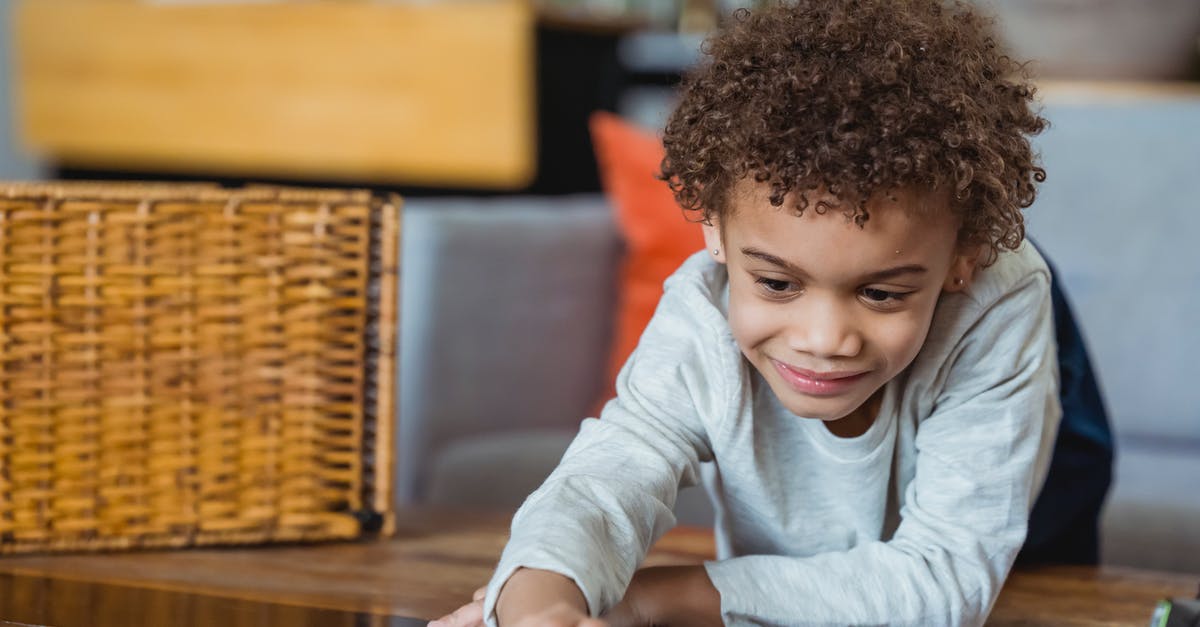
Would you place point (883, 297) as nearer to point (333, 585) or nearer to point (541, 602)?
point (541, 602)

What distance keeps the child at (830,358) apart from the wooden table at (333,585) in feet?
0.47

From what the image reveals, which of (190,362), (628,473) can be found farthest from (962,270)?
(190,362)

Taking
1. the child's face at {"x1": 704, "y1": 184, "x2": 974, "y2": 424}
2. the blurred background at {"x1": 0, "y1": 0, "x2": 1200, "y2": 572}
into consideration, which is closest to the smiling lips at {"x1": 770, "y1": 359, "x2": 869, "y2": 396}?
the child's face at {"x1": 704, "y1": 184, "x2": 974, "y2": 424}

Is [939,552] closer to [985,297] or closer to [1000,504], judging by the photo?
[1000,504]

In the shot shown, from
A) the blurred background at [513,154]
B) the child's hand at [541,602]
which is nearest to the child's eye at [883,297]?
the child's hand at [541,602]

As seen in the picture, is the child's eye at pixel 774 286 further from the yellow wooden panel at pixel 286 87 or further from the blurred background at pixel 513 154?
the yellow wooden panel at pixel 286 87

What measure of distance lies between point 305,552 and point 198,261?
0.25 m

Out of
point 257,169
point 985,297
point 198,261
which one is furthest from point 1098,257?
point 257,169

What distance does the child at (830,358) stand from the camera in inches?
26.6

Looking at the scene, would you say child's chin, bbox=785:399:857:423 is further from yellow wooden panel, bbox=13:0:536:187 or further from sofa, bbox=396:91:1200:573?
yellow wooden panel, bbox=13:0:536:187

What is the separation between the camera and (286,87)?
2.14m

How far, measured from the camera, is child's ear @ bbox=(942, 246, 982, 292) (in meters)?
0.76

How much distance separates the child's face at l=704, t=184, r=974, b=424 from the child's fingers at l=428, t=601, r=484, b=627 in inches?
8.8

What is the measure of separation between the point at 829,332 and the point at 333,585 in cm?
43
